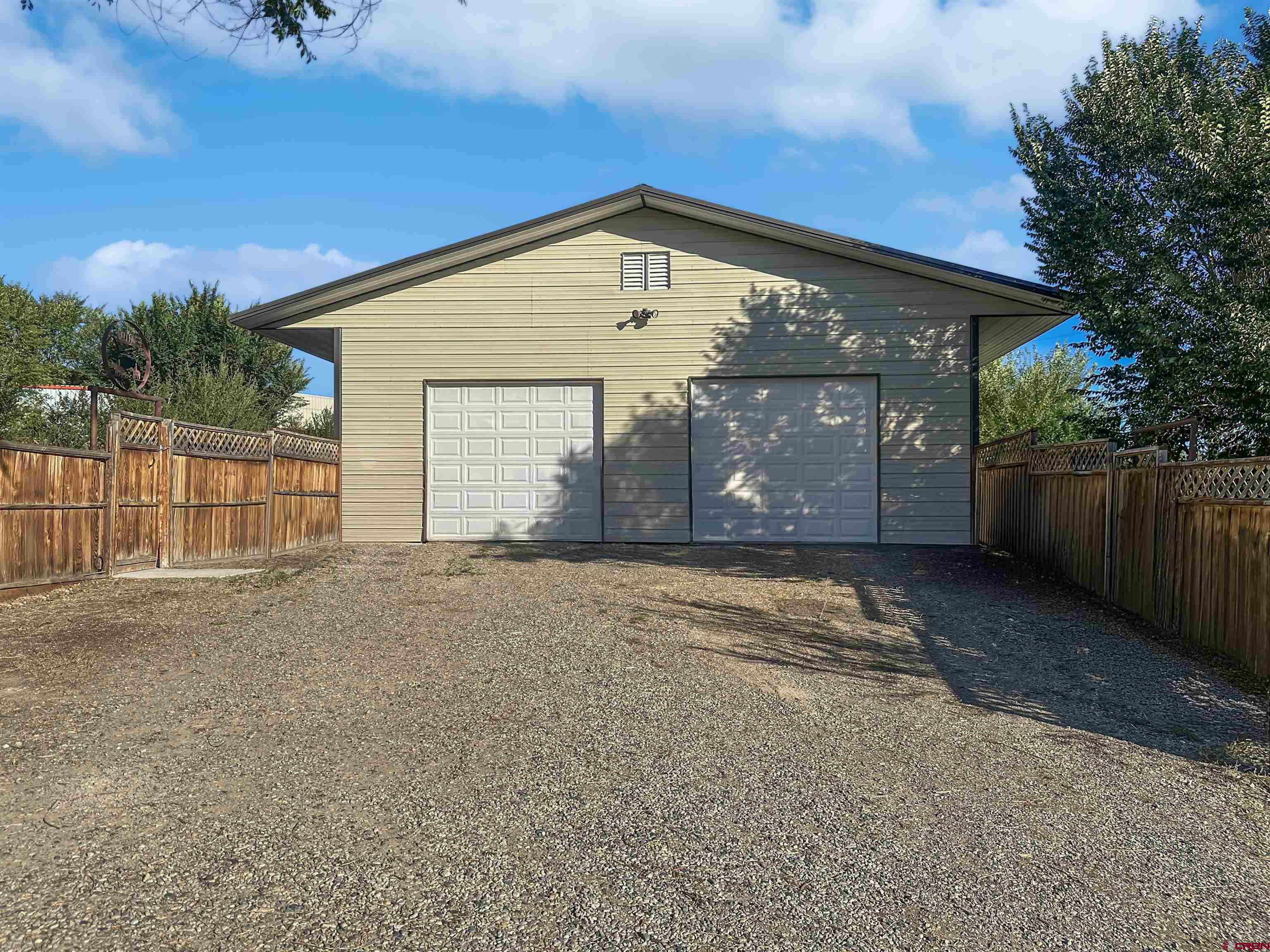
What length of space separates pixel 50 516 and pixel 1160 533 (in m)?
9.49

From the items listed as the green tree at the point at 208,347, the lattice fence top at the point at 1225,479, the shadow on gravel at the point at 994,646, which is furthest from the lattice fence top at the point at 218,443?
the green tree at the point at 208,347

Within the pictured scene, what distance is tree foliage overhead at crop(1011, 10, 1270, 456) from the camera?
916cm

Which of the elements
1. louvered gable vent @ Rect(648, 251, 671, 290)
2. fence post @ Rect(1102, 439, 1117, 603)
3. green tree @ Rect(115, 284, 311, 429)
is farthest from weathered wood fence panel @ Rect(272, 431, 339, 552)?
green tree @ Rect(115, 284, 311, 429)

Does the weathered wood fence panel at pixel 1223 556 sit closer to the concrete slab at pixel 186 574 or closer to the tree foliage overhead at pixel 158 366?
the concrete slab at pixel 186 574

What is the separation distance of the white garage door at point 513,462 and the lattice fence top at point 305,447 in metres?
1.36

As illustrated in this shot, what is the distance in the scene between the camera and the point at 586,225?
1386cm

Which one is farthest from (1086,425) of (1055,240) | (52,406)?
(52,406)

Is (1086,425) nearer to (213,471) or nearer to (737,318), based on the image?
(737,318)

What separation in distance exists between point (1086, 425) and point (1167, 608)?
4.73 m

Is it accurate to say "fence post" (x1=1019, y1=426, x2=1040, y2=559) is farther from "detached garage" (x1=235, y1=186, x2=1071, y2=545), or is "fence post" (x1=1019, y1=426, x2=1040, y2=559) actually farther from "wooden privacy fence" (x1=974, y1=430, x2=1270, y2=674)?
"detached garage" (x1=235, y1=186, x2=1071, y2=545)

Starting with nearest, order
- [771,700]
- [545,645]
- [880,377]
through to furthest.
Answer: [771,700]
[545,645]
[880,377]

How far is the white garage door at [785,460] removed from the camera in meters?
13.4

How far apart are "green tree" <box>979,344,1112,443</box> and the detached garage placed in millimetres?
9092

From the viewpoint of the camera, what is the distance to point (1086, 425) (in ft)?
39.2
